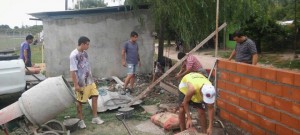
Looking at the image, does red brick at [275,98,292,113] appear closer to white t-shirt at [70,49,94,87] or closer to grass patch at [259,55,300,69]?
white t-shirt at [70,49,94,87]

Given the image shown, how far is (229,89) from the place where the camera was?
17.7ft

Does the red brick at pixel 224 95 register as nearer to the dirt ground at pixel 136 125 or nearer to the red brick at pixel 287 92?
the dirt ground at pixel 136 125

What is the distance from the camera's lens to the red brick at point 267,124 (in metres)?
4.32

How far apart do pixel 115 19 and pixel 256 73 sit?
717 centimetres

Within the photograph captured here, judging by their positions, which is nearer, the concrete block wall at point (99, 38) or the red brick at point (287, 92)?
the red brick at point (287, 92)

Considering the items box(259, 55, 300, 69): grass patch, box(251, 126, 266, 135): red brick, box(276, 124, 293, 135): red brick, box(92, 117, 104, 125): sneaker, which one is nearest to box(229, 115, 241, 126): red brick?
box(251, 126, 266, 135): red brick

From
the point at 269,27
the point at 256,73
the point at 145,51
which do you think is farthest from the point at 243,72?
the point at 269,27

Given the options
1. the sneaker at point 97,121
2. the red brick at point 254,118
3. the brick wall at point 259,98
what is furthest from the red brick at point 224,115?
the sneaker at point 97,121

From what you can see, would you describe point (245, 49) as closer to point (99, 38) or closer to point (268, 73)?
point (268, 73)

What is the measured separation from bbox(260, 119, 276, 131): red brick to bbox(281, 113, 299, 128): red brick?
208 mm

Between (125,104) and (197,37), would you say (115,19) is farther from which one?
(125,104)

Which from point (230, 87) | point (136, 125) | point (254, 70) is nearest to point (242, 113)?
point (230, 87)

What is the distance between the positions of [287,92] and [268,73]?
0.44 m

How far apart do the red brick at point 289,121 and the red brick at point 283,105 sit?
0.27 feet
